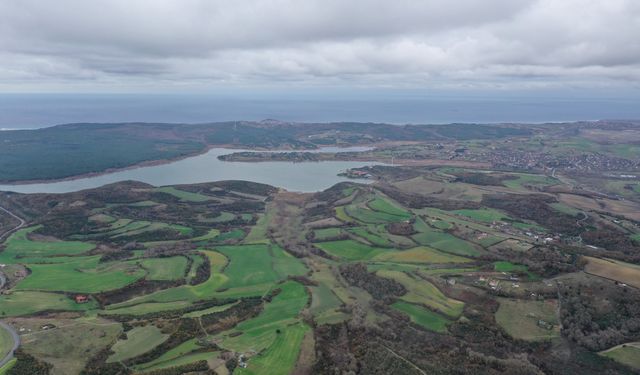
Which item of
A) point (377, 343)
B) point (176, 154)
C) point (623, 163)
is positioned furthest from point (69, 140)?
point (623, 163)

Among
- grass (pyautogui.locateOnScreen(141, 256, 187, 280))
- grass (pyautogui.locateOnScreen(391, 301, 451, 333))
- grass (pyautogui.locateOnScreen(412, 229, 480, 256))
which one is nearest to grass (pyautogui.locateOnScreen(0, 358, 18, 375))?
grass (pyautogui.locateOnScreen(141, 256, 187, 280))

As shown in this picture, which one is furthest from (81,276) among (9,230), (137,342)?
(9,230)

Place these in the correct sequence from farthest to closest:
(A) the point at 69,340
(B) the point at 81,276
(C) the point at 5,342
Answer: (B) the point at 81,276 < (A) the point at 69,340 < (C) the point at 5,342

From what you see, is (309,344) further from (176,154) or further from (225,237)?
(176,154)

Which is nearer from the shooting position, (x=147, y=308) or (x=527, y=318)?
(x=527, y=318)

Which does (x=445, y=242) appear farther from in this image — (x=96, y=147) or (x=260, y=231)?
(x=96, y=147)

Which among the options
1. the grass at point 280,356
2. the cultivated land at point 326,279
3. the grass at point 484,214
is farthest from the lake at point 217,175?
the grass at point 280,356

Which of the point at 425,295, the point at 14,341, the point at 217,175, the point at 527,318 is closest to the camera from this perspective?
the point at 14,341
